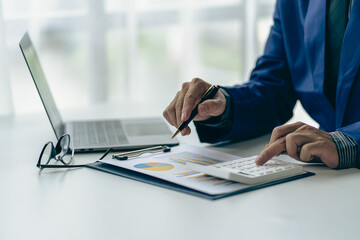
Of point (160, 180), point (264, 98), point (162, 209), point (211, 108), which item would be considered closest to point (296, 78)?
point (264, 98)

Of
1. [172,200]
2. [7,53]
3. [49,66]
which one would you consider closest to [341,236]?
[172,200]

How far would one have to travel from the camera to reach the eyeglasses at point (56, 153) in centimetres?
98

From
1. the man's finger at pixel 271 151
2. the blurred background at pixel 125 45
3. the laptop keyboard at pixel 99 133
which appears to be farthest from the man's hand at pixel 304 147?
the blurred background at pixel 125 45

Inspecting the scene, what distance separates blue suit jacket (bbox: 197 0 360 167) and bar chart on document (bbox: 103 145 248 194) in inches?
4.8

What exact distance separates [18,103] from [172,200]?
1629 millimetres

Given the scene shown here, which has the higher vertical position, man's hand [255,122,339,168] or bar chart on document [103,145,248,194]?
man's hand [255,122,339,168]

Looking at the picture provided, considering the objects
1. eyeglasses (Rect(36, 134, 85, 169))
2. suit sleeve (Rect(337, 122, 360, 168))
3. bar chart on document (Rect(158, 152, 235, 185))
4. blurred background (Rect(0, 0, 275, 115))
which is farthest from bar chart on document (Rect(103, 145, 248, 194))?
blurred background (Rect(0, 0, 275, 115))

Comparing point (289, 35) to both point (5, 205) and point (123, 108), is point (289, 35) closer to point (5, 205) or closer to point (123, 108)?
point (123, 108)

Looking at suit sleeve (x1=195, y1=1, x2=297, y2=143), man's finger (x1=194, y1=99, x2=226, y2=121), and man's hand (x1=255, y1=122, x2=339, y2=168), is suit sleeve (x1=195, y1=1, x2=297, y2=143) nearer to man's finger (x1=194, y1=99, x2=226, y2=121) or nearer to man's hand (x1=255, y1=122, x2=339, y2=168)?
man's finger (x1=194, y1=99, x2=226, y2=121)

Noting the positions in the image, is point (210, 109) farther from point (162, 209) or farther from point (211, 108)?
point (162, 209)

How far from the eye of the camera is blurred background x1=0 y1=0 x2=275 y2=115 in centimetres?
221

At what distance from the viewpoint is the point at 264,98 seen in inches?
51.0

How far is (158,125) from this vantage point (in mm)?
1353

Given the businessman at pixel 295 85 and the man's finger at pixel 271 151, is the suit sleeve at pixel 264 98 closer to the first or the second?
the businessman at pixel 295 85
